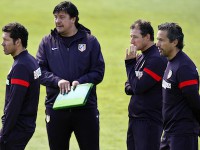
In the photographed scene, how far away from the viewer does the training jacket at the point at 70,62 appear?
675 cm

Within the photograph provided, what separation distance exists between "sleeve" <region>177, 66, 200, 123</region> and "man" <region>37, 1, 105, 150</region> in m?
1.20

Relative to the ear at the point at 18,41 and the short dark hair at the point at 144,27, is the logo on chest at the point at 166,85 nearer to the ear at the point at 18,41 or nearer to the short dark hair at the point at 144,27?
the short dark hair at the point at 144,27

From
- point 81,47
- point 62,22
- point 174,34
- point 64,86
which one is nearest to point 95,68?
point 81,47

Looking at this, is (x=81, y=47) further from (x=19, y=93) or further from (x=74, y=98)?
(x=19, y=93)

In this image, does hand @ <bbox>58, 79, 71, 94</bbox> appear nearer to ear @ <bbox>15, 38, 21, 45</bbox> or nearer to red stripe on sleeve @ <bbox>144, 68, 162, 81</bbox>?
ear @ <bbox>15, 38, 21, 45</bbox>

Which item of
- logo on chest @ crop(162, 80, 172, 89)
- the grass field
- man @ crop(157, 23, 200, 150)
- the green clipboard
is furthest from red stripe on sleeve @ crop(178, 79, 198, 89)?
the grass field

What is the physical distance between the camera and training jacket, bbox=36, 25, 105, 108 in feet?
22.1

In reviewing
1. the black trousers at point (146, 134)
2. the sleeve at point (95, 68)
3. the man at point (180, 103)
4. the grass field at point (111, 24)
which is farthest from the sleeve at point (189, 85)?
the grass field at point (111, 24)

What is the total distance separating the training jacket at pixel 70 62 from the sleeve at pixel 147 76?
46cm

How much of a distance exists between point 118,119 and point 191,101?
3.97m

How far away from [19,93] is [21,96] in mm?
34

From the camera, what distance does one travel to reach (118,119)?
9.77 metres

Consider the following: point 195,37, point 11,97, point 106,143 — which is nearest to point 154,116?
point 11,97

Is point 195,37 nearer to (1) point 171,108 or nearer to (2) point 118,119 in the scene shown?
(2) point 118,119
